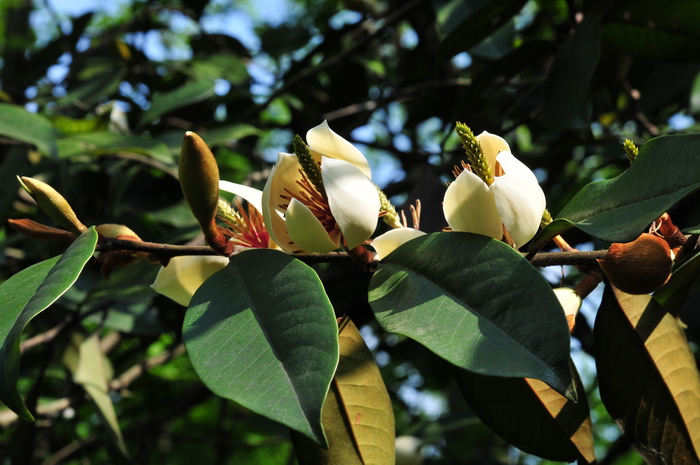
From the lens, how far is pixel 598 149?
1.46m

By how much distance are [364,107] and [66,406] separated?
94 centimetres

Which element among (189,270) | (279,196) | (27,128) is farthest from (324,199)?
(27,128)

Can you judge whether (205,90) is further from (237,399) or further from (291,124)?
(237,399)

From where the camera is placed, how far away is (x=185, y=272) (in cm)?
62

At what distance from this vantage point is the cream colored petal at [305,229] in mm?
521

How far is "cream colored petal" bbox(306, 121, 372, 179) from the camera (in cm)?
57

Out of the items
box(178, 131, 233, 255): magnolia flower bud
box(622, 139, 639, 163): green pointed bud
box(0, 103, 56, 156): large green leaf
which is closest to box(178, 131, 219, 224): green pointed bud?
box(178, 131, 233, 255): magnolia flower bud

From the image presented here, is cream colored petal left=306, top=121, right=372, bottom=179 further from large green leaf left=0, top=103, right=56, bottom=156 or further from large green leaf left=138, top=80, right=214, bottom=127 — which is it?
large green leaf left=138, top=80, right=214, bottom=127

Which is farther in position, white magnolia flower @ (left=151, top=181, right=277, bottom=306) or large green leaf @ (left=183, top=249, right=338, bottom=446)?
white magnolia flower @ (left=151, top=181, right=277, bottom=306)

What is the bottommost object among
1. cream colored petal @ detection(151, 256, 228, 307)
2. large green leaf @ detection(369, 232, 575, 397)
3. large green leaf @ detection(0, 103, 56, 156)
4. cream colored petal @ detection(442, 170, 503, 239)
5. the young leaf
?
large green leaf @ detection(0, 103, 56, 156)

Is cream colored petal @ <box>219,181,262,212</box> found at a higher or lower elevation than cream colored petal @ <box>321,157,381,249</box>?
lower

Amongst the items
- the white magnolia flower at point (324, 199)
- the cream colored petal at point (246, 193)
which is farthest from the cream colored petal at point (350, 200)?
the cream colored petal at point (246, 193)

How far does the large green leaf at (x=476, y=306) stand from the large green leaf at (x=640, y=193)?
2.3 inches

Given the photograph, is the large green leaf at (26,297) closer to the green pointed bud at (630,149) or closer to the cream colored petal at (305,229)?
the cream colored petal at (305,229)
